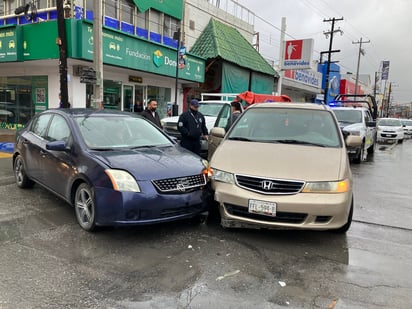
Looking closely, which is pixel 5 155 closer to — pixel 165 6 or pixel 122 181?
pixel 122 181

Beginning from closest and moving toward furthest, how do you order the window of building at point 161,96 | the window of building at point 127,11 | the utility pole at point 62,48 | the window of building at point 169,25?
the utility pole at point 62,48 < the window of building at point 127,11 < the window of building at point 161,96 < the window of building at point 169,25

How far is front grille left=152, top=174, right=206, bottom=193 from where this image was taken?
4.04 m

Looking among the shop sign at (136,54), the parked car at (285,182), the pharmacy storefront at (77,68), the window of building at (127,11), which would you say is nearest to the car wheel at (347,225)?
the parked car at (285,182)

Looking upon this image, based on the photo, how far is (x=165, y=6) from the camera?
1736 centimetres

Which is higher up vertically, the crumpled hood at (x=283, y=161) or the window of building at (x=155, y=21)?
the window of building at (x=155, y=21)

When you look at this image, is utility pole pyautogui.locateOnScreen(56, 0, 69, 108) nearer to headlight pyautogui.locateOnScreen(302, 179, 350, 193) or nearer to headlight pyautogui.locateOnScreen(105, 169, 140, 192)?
headlight pyautogui.locateOnScreen(105, 169, 140, 192)

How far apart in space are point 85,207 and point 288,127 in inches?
121

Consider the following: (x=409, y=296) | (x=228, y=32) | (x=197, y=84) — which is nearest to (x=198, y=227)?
(x=409, y=296)

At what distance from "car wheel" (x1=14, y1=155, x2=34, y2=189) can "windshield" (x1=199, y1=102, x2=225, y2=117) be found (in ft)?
18.9

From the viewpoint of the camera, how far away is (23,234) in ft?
14.0

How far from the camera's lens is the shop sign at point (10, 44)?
12.8 meters

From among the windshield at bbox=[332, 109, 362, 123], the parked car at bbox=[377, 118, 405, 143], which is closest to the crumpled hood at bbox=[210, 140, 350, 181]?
the windshield at bbox=[332, 109, 362, 123]

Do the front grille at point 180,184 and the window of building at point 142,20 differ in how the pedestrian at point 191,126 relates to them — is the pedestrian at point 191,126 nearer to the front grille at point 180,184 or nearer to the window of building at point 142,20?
the front grille at point 180,184

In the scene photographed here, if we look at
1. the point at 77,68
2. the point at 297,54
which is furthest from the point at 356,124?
the point at 297,54
